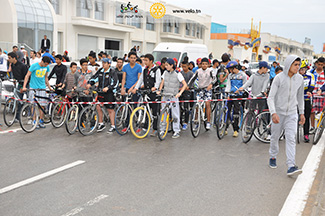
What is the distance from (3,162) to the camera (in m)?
6.19

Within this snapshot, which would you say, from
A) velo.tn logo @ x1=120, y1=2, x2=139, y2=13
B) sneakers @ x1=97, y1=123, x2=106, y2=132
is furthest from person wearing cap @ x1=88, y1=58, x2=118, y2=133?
velo.tn logo @ x1=120, y1=2, x2=139, y2=13

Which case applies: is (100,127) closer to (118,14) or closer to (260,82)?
(260,82)

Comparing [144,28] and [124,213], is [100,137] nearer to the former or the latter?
[124,213]

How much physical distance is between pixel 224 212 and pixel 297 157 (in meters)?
3.49

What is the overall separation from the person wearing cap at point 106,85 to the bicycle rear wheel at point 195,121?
2.10 metres

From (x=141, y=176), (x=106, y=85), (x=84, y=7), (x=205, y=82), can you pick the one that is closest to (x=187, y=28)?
(x=84, y=7)

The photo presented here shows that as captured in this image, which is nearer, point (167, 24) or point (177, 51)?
point (177, 51)

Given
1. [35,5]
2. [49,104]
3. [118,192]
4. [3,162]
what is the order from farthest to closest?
[35,5], [49,104], [3,162], [118,192]

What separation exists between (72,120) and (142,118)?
178cm

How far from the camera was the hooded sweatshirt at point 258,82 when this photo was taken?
27.7 ft

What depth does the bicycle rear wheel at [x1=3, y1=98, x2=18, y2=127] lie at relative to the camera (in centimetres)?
916

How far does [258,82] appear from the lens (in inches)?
334

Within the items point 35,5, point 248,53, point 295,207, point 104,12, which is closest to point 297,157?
point 295,207

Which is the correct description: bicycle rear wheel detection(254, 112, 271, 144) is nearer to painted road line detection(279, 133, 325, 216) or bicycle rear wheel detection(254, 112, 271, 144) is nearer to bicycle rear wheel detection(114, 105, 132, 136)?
painted road line detection(279, 133, 325, 216)
